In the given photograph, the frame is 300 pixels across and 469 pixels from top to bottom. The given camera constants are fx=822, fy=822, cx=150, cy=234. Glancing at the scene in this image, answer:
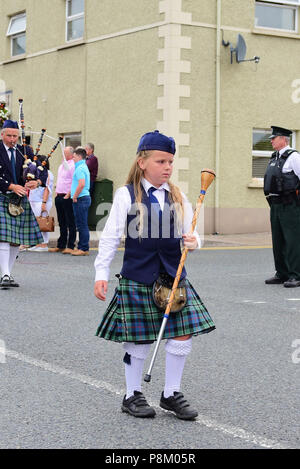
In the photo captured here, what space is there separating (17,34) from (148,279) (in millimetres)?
20932

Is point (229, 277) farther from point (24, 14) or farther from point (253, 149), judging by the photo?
point (24, 14)

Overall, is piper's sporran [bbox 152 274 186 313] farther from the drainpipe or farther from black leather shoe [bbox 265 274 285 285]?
the drainpipe

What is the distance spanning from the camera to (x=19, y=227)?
31.1 feet

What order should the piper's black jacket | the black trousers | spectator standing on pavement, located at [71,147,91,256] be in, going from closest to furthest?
1. the piper's black jacket
2. spectator standing on pavement, located at [71,147,91,256]
3. the black trousers

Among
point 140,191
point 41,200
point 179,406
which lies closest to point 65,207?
point 41,200

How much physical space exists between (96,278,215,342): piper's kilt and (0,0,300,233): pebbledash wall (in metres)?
14.1

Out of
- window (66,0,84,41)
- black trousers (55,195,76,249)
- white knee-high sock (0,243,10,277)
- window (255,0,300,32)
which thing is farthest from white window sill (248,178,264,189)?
white knee-high sock (0,243,10,277)

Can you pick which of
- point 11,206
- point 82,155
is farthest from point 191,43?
point 11,206

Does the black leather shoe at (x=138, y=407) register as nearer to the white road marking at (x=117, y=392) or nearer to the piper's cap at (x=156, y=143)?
the white road marking at (x=117, y=392)

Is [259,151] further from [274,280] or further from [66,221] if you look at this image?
[274,280]

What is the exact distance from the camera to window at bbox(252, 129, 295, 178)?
63.8 ft

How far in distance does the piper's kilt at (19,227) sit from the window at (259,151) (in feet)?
34.9

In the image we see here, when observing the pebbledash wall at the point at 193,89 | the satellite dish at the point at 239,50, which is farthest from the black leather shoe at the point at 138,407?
the satellite dish at the point at 239,50

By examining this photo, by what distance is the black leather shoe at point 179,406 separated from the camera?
4.35m
